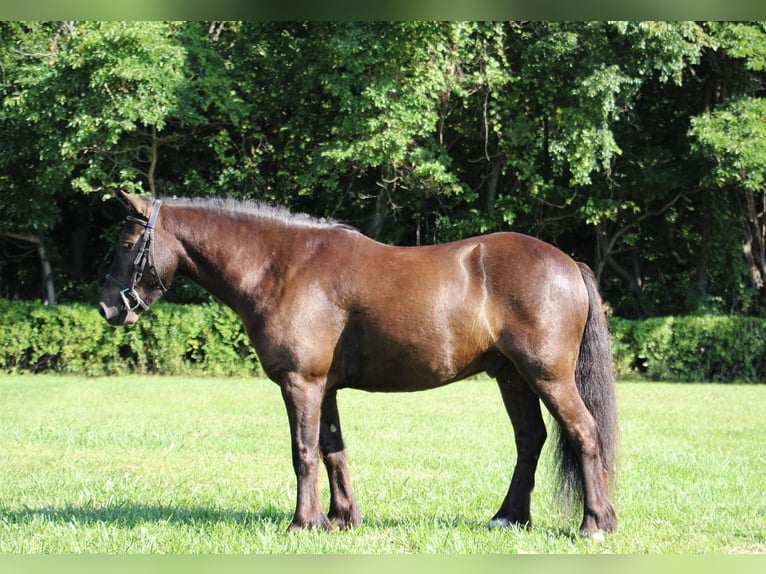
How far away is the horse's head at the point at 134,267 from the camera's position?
5.58 meters

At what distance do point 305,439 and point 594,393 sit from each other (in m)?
2.01

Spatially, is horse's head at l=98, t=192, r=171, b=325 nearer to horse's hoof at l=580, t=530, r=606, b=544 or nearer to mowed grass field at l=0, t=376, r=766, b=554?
mowed grass field at l=0, t=376, r=766, b=554

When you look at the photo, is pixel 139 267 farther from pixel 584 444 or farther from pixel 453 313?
pixel 584 444

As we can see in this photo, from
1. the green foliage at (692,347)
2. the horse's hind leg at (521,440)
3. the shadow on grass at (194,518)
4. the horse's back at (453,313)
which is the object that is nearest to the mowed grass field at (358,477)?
the shadow on grass at (194,518)

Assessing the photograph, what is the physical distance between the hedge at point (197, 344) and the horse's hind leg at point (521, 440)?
13091mm

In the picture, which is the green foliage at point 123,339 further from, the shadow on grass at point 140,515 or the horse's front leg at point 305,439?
the horse's front leg at point 305,439

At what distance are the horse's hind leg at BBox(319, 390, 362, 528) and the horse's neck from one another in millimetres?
977

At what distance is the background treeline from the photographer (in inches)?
700

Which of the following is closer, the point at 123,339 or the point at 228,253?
the point at 228,253

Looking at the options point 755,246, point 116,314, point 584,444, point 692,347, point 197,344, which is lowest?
point 197,344

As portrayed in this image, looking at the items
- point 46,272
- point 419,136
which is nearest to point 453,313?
point 419,136

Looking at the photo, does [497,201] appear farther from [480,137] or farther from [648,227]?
[648,227]

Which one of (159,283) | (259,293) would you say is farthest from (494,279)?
(159,283)

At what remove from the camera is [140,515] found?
600 cm
